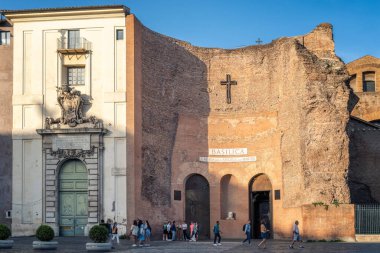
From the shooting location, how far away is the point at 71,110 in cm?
4381

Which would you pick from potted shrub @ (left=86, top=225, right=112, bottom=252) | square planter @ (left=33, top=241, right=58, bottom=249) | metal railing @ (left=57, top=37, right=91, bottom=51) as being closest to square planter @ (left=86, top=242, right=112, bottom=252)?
potted shrub @ (left=86, top=225, right=112, bottom=252)

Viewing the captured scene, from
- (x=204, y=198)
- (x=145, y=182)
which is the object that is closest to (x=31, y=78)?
(x=145, y=182)

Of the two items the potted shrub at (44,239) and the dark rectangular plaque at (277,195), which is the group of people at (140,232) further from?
the dark rectangular plaque at (277,195)

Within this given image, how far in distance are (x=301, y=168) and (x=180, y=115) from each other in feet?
Answer: 30.4

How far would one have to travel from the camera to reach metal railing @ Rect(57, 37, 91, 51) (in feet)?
147

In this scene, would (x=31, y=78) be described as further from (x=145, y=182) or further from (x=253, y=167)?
(x=253, y=167)

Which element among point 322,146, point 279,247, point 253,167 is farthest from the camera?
point 253,167

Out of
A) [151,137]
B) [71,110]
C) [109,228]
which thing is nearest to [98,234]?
[109,228]

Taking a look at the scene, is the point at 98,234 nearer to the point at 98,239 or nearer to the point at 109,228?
the point at 98,239

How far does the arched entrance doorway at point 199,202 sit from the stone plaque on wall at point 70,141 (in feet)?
27.2

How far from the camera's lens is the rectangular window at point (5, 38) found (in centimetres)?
4612

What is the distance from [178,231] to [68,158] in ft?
28.0

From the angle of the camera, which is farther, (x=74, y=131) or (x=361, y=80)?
(x=361, y=80)

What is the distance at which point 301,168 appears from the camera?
1715 inches
